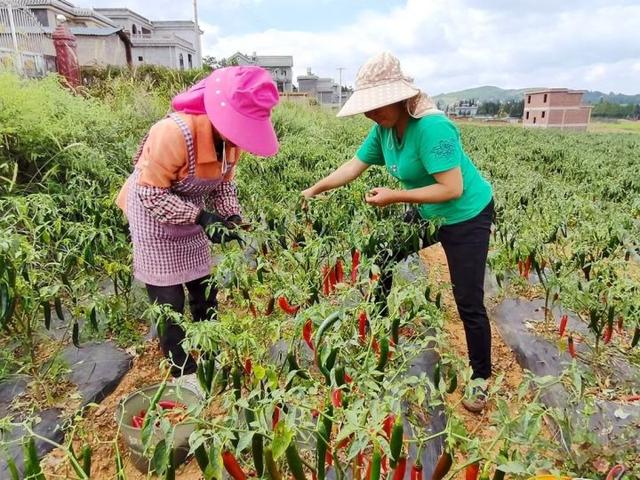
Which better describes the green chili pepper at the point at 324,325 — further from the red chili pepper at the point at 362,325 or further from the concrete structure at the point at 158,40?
the concrete structure at the point at 158,40

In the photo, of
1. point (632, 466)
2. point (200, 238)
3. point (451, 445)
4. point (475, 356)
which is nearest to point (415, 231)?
point (475, 356)

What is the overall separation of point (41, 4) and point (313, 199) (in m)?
28.7

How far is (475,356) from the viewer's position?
86.8 inches

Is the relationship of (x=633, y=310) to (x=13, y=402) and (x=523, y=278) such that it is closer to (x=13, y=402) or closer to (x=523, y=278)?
(x=523, y=278)

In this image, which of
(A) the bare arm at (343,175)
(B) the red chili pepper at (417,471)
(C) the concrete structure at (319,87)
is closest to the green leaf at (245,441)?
(B) the red chili pepper at (417,471)

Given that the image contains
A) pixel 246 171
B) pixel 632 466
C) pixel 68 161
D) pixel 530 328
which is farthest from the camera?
pixel 246 171

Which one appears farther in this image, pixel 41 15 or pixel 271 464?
pixel 41 15

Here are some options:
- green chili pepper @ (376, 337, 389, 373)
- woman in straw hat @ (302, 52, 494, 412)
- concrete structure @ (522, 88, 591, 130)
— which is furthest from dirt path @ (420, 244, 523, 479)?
concrete structure @ (522, 88, 591, 130)

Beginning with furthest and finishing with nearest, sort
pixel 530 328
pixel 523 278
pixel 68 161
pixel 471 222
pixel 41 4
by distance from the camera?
1. pixel 41 4
2. pixel 68 161
3. pixel 523 278
4. pixel 530 328
5. pixel 471 222

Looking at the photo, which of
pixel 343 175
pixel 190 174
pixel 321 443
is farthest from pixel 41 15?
pixel 321 443

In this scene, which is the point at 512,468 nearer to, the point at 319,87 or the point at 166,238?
the point at 166,238

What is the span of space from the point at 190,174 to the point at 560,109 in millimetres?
44614

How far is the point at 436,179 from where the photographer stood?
2.01 meters

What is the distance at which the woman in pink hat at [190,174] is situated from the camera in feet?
6.05
